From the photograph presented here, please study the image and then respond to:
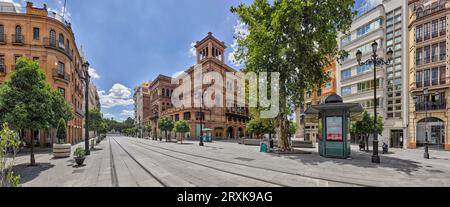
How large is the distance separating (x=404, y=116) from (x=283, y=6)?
23797mm

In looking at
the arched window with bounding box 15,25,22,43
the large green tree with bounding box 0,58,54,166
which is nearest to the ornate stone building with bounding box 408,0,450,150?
the large green tree with bounding box 0,58,54,166

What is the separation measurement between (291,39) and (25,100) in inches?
689

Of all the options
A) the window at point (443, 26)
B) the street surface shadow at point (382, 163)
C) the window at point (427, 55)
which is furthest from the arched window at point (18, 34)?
the window at point (443, 26)

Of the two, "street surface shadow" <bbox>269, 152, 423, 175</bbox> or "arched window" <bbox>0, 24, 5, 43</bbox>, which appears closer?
"street surface shadow" <bbox>269, 152, 423, 175</bbox>

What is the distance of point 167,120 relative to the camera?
4044cm

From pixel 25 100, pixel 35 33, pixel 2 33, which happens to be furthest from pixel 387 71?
pixel 2 33

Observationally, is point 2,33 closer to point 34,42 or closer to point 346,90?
point 34,42

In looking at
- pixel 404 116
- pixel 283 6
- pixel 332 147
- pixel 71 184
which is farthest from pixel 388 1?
pixel 71 184

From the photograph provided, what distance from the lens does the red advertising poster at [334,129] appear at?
13375 mm

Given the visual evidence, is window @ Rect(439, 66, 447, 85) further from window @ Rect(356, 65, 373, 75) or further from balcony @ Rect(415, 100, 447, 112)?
window @ Rect(356, 65, 373, 75)

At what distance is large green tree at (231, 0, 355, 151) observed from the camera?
1447 centimetres

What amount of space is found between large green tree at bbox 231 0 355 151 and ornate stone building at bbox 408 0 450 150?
47.6 feet
